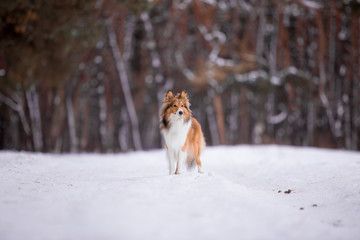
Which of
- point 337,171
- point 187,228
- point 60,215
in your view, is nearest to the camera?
point 187,228

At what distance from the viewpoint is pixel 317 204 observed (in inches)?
202

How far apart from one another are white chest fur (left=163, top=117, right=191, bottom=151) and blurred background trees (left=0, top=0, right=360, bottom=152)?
1054 cm

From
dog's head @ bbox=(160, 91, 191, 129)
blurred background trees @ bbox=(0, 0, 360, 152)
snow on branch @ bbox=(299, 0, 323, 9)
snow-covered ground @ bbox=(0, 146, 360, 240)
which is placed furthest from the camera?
snow on branch @ bbox=(299, 0, 323, 9)

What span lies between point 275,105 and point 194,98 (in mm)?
6126

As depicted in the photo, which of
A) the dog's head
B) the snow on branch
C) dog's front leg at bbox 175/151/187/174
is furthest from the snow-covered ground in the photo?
the snow on branch

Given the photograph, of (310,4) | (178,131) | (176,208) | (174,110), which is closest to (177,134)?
(178,131)

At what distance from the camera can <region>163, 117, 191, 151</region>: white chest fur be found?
633 centimetres

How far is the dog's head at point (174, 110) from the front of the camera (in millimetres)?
6316

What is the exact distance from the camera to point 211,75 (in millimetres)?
19516

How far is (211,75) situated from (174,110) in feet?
44.5

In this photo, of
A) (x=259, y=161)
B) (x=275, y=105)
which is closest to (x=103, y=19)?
(x=259, y=161)

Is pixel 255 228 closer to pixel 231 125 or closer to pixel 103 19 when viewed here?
pixel 103 19

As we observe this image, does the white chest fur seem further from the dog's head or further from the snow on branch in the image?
the snow on branch

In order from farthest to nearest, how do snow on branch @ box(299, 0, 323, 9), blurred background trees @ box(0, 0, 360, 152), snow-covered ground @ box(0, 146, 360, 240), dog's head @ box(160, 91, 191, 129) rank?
1. snow on branch @ box(299, 0, 323, 9)
2. blurred background trees @ box(0, 0, 360, 152)
3. dog's head @ box(160, 91, 191, 129)
4. snow-covered ground @ box(0, 146, 360, 240)
